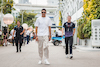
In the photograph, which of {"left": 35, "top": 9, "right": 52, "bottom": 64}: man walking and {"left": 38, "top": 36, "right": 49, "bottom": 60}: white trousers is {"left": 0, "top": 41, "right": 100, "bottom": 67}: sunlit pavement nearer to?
{"left": 38, "top": 36, "right": 49, "bottom": 60}: white trousers

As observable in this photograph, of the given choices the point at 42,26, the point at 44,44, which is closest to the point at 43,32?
the point at 42,26

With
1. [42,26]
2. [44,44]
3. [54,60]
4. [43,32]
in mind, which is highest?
[42,26]

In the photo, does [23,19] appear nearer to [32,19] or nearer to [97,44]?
[32,19]

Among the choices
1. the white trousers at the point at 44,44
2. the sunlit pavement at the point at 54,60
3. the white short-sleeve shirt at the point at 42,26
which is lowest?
the sunlit pavement at the point at 54,60

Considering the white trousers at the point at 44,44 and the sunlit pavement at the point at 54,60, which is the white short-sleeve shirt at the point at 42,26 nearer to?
the white trousers at the point at 44,44

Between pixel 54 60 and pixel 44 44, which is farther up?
pixel 44 44

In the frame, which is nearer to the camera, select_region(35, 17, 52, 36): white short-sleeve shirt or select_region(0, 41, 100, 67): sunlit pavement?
select_region(0, 41, 100, 67): sunlit pavement

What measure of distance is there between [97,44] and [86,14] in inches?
200

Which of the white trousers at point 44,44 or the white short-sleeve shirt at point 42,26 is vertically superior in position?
the white short-sleeve shirt at point 42,26

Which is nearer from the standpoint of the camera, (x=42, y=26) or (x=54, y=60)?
(x=42, y=26)

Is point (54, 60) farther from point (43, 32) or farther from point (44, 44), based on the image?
point (43, 32)

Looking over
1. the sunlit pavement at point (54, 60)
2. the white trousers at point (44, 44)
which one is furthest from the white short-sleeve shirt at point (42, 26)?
the sunlit pavement at point (54, 60)

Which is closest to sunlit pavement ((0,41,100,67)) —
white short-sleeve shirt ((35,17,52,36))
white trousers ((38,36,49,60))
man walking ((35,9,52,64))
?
white trousers ((38,36,49,60))

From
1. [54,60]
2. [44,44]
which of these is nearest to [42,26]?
[44,44]
